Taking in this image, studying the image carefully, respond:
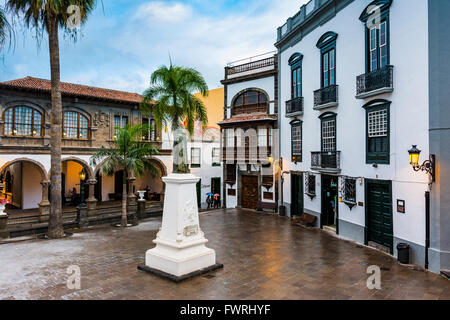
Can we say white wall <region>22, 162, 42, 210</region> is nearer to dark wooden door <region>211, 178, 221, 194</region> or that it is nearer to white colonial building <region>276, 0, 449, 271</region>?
dark wooden door <region>211, 178, 221, 194</region>

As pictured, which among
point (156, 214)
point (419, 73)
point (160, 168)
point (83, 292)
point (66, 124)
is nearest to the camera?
point (83, 292)

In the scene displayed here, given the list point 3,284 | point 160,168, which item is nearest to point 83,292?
point 3,284

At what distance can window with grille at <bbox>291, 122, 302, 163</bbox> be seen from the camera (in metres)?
17.8

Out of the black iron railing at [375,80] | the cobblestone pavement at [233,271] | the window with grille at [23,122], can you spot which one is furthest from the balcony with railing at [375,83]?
the window with grille at [23,122]

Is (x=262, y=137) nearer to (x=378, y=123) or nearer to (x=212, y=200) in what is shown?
(x=212, y=200)

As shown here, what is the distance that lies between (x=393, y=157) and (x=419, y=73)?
286 cm

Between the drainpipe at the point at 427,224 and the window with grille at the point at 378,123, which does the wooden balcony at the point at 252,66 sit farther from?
the drainpipe at the point at 427,224

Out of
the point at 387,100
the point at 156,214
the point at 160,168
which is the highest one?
the point at 387,100

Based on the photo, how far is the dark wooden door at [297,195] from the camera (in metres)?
18.1

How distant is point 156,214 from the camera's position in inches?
817

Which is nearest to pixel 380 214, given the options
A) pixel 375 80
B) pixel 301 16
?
pixel 375 80

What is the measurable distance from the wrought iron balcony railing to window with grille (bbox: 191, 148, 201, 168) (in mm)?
15250

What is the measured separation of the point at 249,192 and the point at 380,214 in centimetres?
1147
